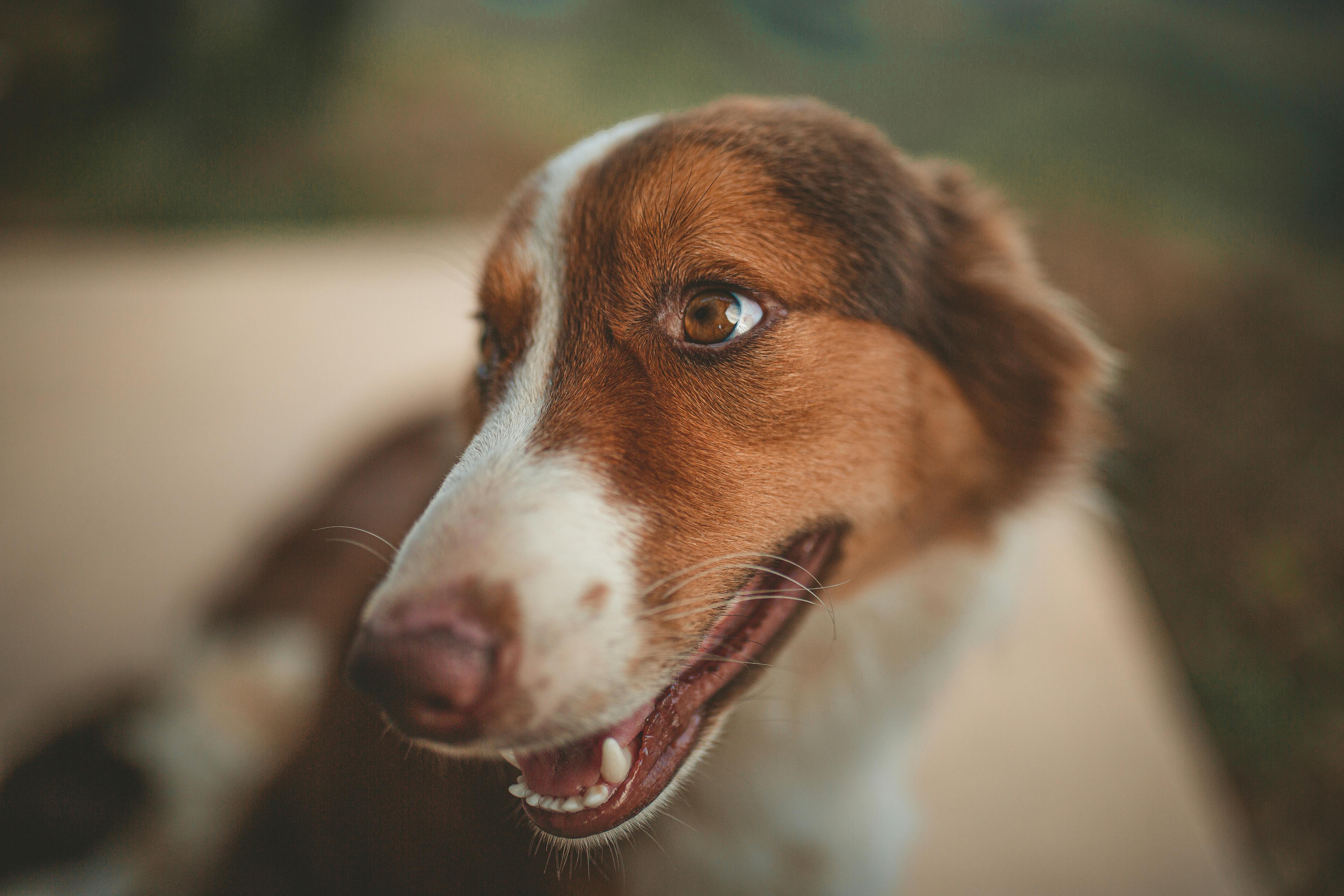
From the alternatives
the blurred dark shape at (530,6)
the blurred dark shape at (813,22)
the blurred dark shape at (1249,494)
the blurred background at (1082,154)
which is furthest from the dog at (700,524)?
the blurred dark shape at (530,6)

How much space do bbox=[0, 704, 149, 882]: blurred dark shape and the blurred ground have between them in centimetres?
31

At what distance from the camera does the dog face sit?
2.85 feet

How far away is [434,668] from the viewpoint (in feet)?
2.69

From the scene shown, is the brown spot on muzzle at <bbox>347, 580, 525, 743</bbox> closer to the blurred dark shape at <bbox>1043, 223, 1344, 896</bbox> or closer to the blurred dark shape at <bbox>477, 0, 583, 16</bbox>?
the blurred dark shape at <bbox>1043, 223, 1344, 896</bbox>

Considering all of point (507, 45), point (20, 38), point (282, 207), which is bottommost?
point (282, 207)

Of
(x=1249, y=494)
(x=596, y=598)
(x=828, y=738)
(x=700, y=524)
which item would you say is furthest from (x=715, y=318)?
(x=1249, y=494)

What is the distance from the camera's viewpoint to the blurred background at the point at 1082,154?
2891 millimetres

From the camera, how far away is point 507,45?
4.17m

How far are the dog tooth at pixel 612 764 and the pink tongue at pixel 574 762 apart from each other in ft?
0.06

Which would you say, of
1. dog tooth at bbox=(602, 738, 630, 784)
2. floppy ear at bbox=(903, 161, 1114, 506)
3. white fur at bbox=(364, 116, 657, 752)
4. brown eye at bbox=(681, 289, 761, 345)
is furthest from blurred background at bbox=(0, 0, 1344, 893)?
dog tooth at bbox=(602, 738, 630, 784)

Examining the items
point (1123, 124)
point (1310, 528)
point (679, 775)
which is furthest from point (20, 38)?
point (1310, 528)

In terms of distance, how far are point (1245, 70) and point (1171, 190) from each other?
58 cm

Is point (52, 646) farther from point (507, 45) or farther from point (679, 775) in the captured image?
point (507, 45)

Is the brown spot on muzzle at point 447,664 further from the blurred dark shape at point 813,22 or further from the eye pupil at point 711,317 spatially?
the blurred dark shape at point 813,22
